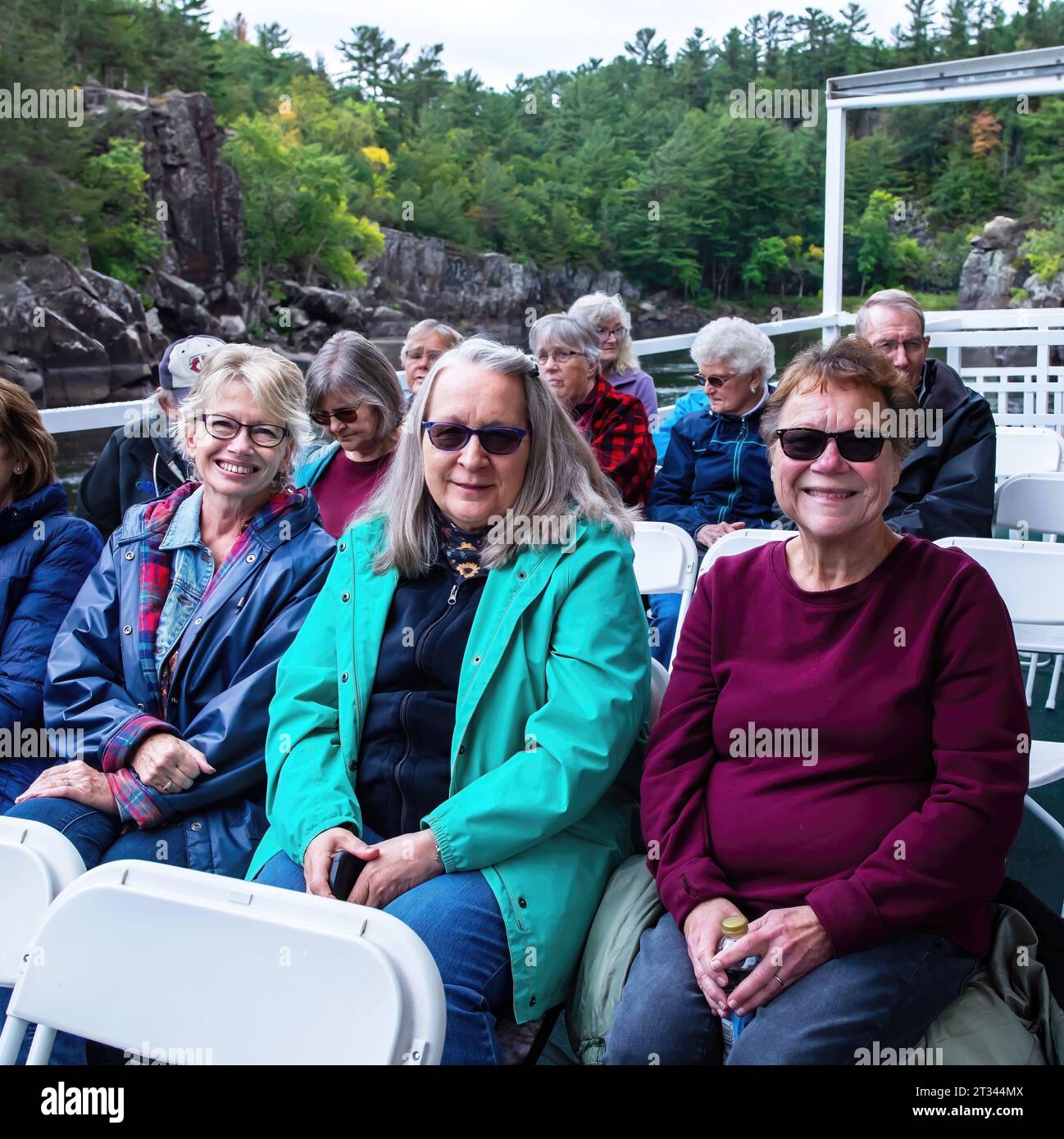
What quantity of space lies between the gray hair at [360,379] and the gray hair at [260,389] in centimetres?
67

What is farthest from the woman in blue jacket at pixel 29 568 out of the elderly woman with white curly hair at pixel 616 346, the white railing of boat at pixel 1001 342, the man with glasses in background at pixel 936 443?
the white railing of boat at pixel 1001 342

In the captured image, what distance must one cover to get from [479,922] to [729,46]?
41596mm

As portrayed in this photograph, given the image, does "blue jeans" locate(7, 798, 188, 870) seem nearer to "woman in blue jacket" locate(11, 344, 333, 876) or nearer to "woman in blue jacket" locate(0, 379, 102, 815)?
"woman in blue jacket" locate(11, 344, 333, 876)

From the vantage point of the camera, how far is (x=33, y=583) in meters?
1.96

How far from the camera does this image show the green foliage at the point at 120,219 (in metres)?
31.0

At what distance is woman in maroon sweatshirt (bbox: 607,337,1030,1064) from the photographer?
122cm

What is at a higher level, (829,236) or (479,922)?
(829,236)

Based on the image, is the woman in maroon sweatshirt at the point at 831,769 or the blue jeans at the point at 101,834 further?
the blue jeans at the point at 101,834

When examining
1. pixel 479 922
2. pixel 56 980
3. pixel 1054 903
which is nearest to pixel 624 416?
pixel 1054 903

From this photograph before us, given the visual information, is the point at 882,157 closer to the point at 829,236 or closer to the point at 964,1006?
the point at 829,236

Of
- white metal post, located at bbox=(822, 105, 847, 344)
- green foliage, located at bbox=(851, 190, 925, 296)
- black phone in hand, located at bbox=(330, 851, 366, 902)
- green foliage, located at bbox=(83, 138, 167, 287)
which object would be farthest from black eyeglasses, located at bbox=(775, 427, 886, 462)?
green foliage, located at bbox=(851, 190, 925, 296)

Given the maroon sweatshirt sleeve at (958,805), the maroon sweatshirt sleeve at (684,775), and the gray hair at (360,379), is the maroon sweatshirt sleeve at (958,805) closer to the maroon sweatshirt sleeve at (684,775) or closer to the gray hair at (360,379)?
the maroon sweatshirt sleeve at (684,775)

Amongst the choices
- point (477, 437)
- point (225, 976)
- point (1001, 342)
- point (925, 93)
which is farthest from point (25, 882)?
A: point (925, 93)

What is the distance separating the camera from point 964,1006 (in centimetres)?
123
